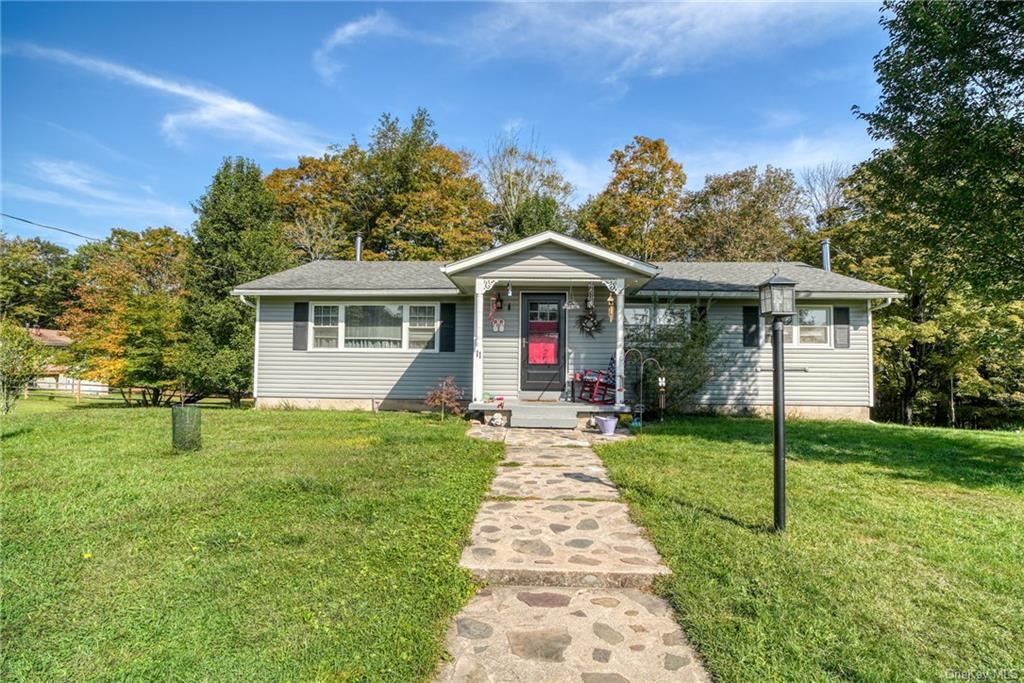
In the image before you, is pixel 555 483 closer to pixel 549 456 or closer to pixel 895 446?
pixel 549 456

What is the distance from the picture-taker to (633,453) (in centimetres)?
635

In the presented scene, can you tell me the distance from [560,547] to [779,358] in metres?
2.13

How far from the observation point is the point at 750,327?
10.7 metres

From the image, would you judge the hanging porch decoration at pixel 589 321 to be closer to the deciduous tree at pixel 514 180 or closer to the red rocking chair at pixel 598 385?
the red rocking chair at pixel 598 385

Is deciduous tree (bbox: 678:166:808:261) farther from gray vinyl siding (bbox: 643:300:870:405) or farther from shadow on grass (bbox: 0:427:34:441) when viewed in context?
shadow on grass (bbox: 0:427:34:441)

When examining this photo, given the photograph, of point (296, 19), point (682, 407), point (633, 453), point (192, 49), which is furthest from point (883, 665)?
point (192, 49)

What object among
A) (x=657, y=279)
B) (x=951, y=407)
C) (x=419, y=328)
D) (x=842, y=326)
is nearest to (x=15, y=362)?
(x=419, y=328)

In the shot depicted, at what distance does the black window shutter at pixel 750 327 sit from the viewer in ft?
35.0

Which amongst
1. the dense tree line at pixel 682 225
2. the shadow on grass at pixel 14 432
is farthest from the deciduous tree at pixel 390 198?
the shadow on grass at pixel 14 432

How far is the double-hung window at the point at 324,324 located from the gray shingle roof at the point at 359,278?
0.58m

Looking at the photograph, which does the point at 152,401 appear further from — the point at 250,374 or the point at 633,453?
the point at 633,453

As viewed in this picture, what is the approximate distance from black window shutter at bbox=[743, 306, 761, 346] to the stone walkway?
7465 mm

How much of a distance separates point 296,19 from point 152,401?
1200 cm

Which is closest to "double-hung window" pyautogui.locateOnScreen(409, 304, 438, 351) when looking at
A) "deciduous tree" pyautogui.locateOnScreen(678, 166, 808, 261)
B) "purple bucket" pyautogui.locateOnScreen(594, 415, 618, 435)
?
→ "purple bucket" pyautogui.locateOnScreen(594, 415, 618, 435)
